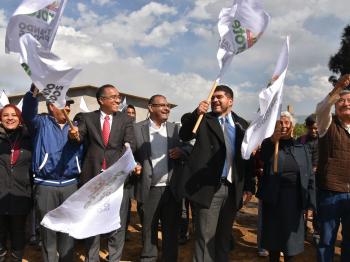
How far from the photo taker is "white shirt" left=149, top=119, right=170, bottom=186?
485 cm

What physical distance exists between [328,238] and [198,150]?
175 centimetres

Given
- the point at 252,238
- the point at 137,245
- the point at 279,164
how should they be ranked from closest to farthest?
the point at 279,164 < the point at 137,245 < the point at 252,238

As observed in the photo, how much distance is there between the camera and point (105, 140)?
15.2 feet

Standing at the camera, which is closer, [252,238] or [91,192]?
[91,192]

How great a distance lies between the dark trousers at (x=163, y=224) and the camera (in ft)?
15.9

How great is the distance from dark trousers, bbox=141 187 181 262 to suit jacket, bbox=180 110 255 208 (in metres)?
0.67

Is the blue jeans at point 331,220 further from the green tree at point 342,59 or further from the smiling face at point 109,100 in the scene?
the green tree at point 342,59

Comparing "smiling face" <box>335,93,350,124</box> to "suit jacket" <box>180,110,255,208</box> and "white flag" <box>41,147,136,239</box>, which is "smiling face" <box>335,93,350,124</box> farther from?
"white flag" <box>41,147,136,239</box>

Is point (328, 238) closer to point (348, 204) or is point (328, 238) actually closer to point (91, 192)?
point (348, 204)

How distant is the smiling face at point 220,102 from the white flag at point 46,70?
4.91 feet

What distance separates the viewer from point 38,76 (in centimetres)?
386

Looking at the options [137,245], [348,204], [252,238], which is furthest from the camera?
[252,238]

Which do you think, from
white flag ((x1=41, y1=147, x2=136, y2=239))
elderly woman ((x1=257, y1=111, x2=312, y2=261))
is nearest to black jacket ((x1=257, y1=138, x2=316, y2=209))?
elderly woman ((x1=257, y1=111, x2=312, y2=261))

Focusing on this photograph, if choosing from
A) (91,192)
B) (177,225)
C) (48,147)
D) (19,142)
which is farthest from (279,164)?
(19,142)
